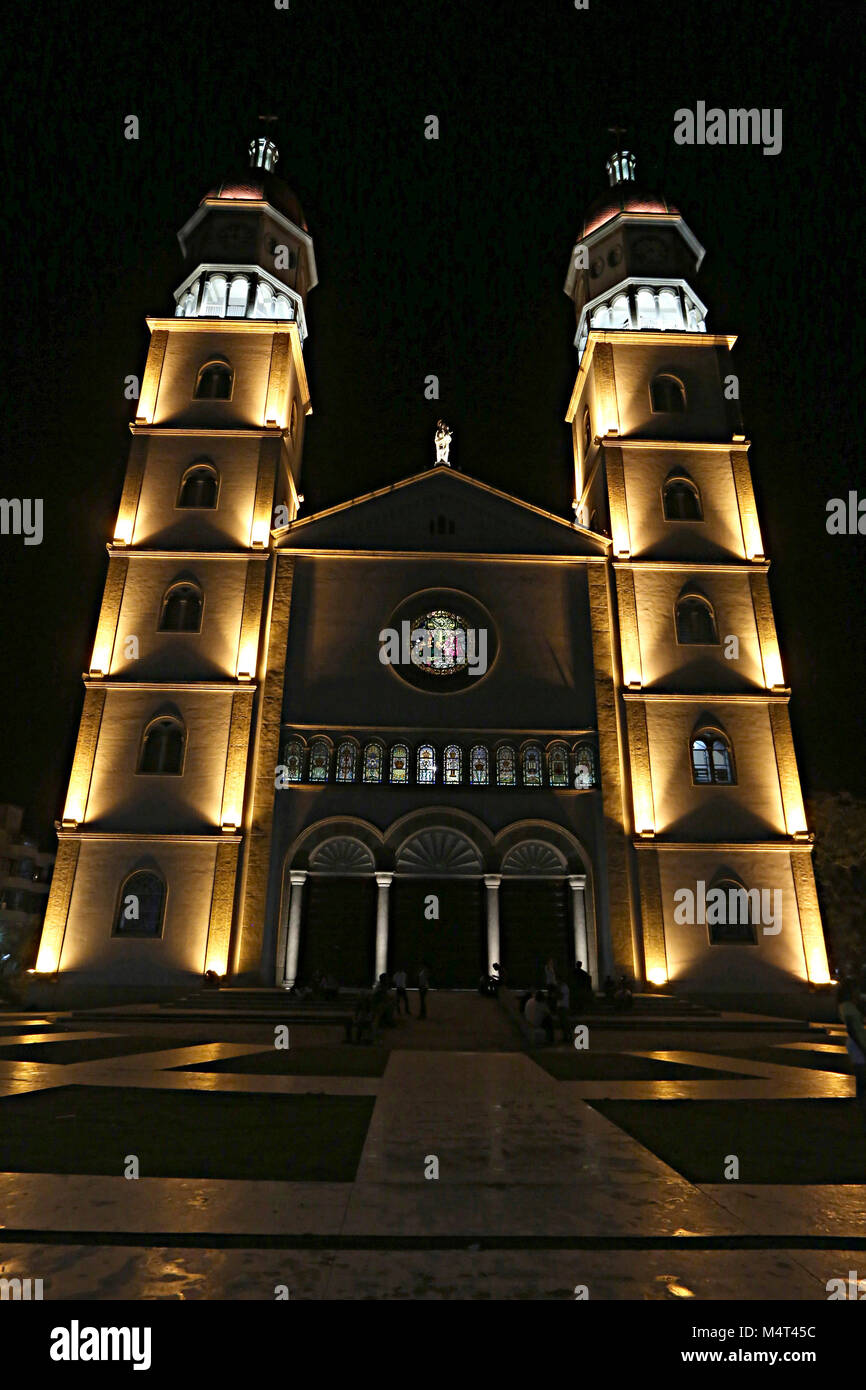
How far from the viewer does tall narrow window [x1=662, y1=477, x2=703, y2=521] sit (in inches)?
1144

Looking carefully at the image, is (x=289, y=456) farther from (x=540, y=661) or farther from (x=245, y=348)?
(x=540, y=661)

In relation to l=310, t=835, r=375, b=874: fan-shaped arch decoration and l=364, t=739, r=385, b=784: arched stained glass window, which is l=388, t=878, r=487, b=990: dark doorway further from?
l=364, t=739, r=385, b=784: arched stained glass window

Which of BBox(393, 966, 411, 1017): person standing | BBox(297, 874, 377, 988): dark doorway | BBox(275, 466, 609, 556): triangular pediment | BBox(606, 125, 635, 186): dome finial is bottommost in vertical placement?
BBox(393, 966, 411, 1017): person standing

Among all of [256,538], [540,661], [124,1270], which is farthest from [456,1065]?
[256,538]

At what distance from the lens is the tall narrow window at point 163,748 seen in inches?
979

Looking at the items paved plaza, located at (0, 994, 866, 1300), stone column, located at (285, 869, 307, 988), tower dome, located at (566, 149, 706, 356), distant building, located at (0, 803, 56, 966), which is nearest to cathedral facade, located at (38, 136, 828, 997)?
stone column, located at (285, 869, 307, 988)

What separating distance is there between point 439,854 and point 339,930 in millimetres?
3566

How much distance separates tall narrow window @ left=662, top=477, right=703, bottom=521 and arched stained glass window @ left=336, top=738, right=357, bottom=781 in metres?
13.3

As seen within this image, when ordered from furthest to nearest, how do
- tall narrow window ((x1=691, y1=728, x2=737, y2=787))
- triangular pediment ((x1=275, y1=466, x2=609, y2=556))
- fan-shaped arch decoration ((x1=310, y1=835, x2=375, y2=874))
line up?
1. triangular pediment ((x1=275, y1=466, x2=609, y2=556))
2. tall narrow window ((x1=691, y1=728, x2=737, y2=787))
3. fan-shaped arch decoration ((x1=310, y1=835, x2=375, y2=874))

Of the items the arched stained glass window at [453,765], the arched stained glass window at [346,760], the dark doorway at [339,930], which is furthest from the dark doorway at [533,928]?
the arched stained glass window at [346,760]

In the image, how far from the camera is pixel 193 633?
26.5m

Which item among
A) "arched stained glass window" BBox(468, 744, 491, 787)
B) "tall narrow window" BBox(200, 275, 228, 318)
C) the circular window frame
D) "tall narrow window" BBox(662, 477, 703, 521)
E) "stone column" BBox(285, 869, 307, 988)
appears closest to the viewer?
"stone column" BBox(285, 869, 307, 988)

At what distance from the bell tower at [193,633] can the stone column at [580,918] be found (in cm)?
908

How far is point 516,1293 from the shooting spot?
3492mm
